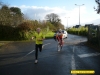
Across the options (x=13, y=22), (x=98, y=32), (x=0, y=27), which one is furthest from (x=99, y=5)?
(x=13, y=22)

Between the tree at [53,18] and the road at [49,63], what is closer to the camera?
the road at [49,63]

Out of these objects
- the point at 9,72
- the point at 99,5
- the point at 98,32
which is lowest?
the point at 9,72

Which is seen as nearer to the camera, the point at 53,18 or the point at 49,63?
the point at 49,63

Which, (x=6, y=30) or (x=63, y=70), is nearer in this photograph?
(x=63, y=70)

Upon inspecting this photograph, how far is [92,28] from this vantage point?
75.9ft

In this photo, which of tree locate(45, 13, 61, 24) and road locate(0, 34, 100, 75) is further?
tree locate(45, 13, 61, 24)

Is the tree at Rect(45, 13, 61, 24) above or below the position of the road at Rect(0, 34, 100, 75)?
above

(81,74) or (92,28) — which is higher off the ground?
(92,28)

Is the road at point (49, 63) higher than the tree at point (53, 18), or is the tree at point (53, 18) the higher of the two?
the tree at point (53, 18)

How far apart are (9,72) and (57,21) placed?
106412 millimetres

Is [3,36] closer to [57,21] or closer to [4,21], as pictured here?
[4,21]

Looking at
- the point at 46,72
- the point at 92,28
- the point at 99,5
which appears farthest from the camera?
the point at 92,28

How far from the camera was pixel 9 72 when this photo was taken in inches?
352

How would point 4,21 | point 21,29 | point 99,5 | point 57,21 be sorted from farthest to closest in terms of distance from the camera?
point 57,21
point 4,21
point 21,29
point 99,5
